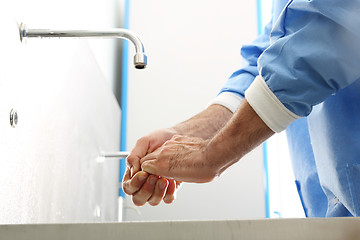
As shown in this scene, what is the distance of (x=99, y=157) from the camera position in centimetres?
145

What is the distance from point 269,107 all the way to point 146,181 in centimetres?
32

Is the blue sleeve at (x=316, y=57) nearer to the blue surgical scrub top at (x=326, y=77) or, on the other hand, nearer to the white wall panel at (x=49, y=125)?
the blue surgical scrub top at (x=326, y=77)

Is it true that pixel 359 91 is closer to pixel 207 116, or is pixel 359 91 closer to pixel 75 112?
pixel 207 116

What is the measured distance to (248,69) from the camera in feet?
3.21

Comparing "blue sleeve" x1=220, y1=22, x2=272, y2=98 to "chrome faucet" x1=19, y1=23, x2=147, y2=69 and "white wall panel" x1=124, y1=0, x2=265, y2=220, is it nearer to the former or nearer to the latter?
"chrome faucet" x1=19, y1=23, x2=147, y2=69

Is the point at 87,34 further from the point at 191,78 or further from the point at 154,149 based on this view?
the point at 191,78

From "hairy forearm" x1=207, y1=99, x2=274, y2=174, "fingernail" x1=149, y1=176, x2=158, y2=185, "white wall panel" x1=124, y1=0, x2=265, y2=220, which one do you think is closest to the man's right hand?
"fingernail" x1=149, y1=176, x2=158, y2=185

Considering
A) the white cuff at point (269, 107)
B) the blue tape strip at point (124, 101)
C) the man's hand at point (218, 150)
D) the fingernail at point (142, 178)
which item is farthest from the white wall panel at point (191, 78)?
the white cuff at point (269, 107)

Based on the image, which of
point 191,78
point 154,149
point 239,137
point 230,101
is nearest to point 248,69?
point 230,101

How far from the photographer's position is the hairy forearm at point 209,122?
3.14 feet

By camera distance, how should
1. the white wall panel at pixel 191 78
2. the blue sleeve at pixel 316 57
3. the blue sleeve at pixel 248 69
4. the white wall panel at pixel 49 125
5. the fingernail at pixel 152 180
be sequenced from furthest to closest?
the white wall panel at pixel 191 78
the blue sleeve at pixel 248 69
the fingernail at pixel 152 180
the white wall panel at pixel 49 125
the blue sleeve at pixel 316 57

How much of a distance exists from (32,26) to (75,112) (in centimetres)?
34

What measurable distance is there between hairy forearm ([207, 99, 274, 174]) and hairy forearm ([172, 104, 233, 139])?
28 centimetres

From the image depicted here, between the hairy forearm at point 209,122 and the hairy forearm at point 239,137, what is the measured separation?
0.91ft
